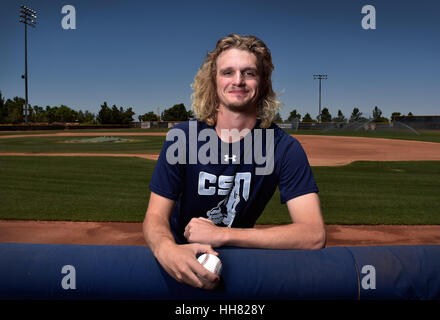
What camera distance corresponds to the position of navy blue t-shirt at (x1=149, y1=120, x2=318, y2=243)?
2049mm

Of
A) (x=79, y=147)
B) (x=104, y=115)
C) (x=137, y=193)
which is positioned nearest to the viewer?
(x=137, y=193)

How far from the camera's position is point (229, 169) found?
6.87 ft

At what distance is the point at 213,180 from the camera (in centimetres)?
210

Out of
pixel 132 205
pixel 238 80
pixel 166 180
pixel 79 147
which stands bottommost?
pixel 132 205

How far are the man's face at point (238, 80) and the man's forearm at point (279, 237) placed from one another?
802mm

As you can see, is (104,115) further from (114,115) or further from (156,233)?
(156,233)

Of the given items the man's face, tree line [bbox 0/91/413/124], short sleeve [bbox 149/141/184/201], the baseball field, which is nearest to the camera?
short sleeve [bbox 149/141/184/201]

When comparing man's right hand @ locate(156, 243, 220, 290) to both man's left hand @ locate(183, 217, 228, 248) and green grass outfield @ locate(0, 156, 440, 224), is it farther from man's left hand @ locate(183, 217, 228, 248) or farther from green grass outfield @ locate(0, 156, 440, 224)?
green grass outfield @ locate(0, 156, 440, 224)

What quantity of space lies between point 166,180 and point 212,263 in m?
0.83

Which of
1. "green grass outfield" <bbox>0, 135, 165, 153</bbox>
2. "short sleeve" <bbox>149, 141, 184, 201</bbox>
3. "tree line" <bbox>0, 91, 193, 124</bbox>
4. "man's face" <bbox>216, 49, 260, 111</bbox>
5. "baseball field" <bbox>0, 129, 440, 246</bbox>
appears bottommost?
"baseball field" <bbox>0, 129, 440, 246</bbox>

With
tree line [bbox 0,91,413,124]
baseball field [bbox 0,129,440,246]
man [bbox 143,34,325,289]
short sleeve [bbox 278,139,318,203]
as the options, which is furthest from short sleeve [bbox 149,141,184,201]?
tree line [bbox 0,91,413,124]

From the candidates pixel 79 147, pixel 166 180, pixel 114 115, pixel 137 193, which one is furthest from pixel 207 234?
pixel 114 115
